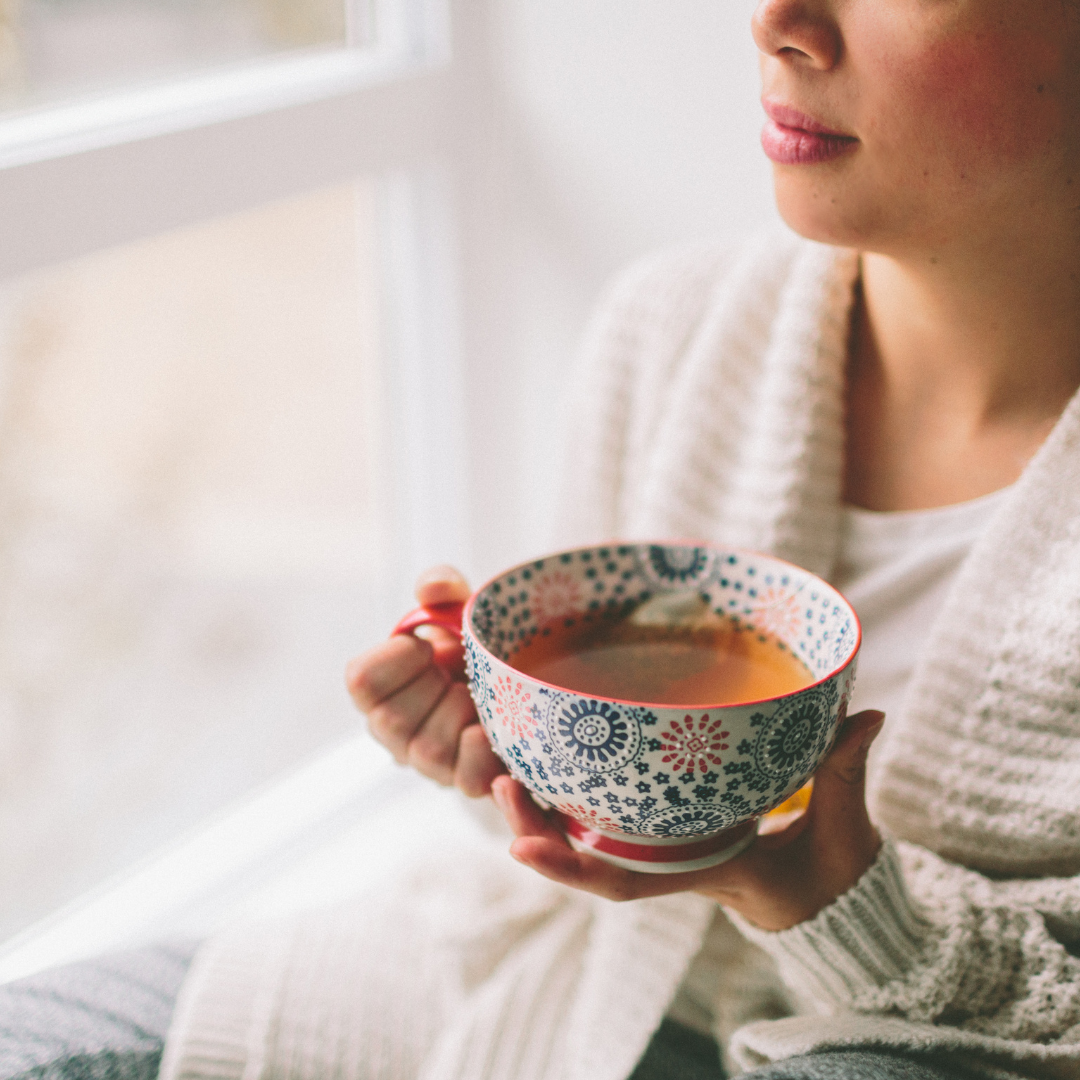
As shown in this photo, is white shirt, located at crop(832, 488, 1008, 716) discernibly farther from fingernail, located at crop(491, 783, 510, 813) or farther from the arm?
fingernail, located at crop(491, 783, 510, 813)

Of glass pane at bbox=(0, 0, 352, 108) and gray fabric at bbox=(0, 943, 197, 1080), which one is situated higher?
glass pane at bbox=(0, 0, 352, 108)

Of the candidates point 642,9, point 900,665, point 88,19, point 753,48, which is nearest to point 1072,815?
point 900,665

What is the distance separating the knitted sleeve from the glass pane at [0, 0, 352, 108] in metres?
0.83

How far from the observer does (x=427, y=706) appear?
694 millimetres

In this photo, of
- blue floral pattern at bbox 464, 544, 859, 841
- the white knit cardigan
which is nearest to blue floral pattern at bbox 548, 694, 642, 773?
blue floral pattern at bbox 464, 544, 859, 841

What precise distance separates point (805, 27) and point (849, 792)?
430 mm

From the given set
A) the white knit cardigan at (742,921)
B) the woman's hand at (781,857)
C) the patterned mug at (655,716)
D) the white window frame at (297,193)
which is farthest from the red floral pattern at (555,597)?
the white window frame at (297,193)

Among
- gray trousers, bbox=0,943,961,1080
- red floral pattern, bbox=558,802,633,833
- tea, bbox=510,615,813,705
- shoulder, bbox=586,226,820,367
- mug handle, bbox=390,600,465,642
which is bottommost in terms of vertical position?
gray trousers, bbox=0,943,961,1080

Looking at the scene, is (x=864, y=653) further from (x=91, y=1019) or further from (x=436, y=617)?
(x=91, y=1019)

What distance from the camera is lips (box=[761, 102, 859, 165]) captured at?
2.16 ft

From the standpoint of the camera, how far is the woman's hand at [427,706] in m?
0.68

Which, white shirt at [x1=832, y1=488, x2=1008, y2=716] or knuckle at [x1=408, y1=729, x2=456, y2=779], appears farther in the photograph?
white shirt at [x1=832, y1=488, x2=1008, y2=716]

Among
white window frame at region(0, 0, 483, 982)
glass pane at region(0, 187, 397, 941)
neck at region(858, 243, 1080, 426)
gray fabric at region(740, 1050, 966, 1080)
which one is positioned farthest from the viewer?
glass pane at region(0, 187, 397, 941)

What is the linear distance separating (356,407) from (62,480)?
1.18 feet
